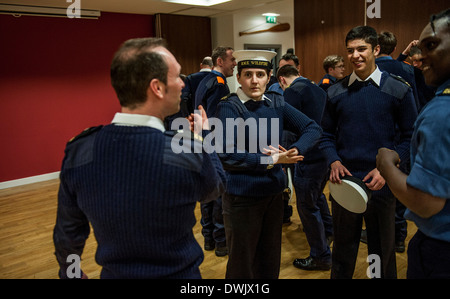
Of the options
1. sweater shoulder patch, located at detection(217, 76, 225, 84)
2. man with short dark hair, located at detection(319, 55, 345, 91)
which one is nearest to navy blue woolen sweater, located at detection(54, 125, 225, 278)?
sweater shoulder patch, located at detection(217, 76, 225, 84)

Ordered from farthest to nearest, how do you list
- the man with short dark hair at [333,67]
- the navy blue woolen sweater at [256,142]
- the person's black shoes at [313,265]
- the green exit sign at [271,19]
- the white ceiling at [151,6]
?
the green exit sign at [271,19], the white ceiling at [151,6], the man with short dark hair at [333,67], the person's black shoes at [313,265], the navy blue woolen sweater at [256,142]

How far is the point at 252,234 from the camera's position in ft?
Result: 6.35

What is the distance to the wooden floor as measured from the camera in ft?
9.11

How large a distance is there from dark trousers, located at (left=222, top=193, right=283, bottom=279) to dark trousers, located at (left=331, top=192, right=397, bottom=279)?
1.15 ft

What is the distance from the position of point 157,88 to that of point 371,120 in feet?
4.47

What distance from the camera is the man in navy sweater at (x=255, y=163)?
1876 millimetres

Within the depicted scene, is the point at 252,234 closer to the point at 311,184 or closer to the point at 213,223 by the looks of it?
the point at 311,184

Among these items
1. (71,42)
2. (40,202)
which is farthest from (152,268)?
(71,42)

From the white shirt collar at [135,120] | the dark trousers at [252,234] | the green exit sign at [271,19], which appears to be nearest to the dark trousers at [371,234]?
the dark trousers at [252,234]

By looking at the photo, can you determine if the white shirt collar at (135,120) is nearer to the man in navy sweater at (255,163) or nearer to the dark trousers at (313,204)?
the man in navy sweater at (255,163)

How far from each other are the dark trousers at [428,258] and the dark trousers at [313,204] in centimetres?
148

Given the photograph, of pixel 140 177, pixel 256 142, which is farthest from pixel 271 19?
pixel 140 177

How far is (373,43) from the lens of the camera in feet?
6.77

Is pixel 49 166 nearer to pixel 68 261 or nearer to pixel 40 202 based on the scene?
pixel 40 202
